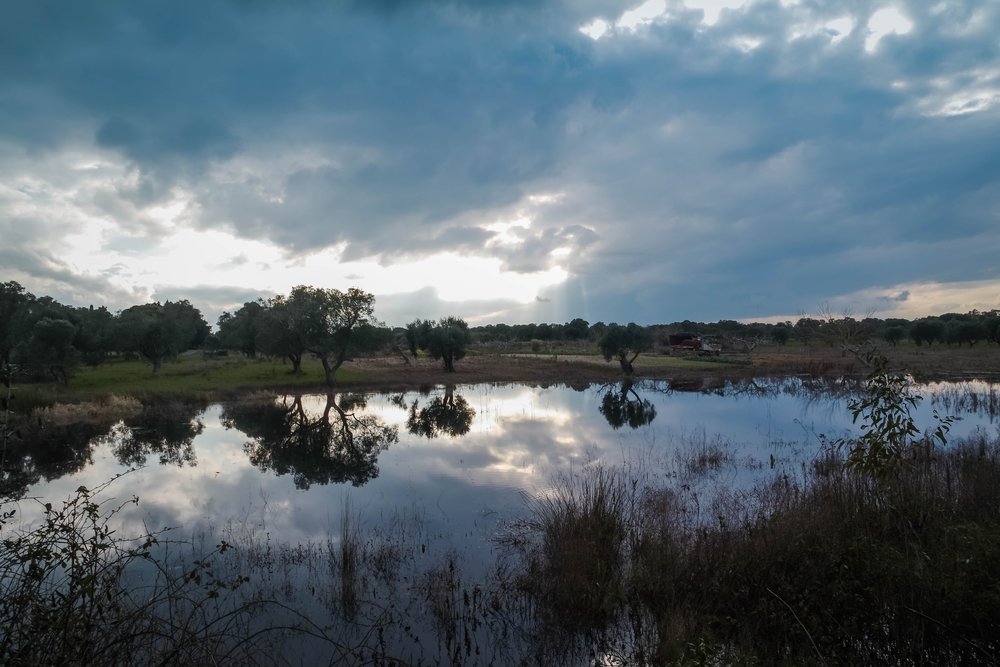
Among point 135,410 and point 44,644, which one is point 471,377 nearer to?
point 135,410

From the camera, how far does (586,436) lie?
84.1 ft

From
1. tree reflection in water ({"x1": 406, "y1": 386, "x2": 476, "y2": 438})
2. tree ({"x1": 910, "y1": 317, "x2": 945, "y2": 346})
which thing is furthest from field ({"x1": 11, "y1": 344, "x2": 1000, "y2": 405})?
tree ({"x1": 910, "y1": 317, "x2": 945, "y2": 346})

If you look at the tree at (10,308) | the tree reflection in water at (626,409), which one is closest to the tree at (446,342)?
the tree reflection in water at (626,409)

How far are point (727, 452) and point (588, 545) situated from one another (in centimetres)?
1275

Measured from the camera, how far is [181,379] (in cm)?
4625

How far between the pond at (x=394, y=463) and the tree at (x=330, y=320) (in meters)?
11.0

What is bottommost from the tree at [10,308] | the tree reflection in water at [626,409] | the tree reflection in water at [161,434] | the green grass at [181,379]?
the tree reflection in water at [626,409]

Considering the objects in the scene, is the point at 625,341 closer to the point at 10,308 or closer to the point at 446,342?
the point at 446,342

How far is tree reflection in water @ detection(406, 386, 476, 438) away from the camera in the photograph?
28281 mm

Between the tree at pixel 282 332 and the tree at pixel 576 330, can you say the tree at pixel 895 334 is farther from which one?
the tree at pixel 282 332

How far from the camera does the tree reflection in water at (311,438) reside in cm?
2008

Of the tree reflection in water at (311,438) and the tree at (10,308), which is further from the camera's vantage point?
the tree at (10,308)

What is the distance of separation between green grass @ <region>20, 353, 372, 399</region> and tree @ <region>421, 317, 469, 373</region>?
9132 millimetres

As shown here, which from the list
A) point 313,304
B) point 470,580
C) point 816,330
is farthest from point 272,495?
point 313,304
